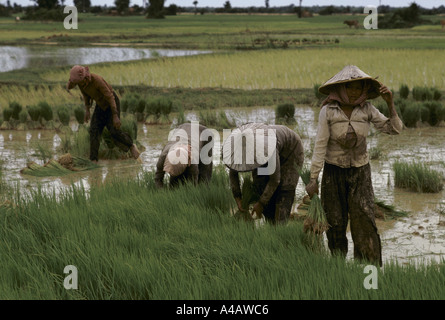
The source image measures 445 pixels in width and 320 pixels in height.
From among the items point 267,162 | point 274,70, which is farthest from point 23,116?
point 274,70

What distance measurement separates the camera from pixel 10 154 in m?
8.70

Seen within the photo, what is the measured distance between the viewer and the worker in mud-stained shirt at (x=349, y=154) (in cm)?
389

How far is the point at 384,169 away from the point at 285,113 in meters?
3.56

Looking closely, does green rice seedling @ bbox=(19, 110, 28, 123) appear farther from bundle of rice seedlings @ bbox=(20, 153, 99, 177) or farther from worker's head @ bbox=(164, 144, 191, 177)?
worker's head @ bbox=(164, 144, 191, 177)

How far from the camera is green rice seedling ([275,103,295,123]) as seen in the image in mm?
10648

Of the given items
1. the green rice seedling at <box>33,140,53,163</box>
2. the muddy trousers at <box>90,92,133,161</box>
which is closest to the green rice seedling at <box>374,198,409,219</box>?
the muddy trousers at <box>90,92,133,161</box>

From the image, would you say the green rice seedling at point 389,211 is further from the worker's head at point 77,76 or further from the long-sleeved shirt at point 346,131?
the worker's head at point 77,76

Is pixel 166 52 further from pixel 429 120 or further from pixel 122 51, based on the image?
pixel 429 120

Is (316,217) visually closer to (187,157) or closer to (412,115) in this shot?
(187,157)

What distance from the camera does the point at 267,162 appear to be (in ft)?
14.4

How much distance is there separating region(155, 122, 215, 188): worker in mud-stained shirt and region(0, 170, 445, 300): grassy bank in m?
0.32

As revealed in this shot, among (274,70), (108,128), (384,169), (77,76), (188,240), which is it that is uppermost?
(77,76)

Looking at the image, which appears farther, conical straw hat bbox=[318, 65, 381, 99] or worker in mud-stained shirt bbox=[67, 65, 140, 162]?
worker in mud-stained shirt bbox=[67, 65, 140, 162]
